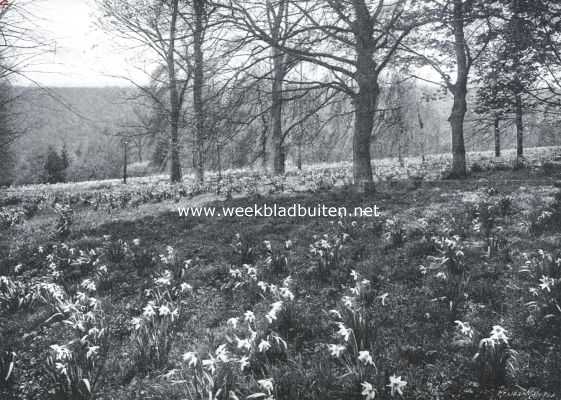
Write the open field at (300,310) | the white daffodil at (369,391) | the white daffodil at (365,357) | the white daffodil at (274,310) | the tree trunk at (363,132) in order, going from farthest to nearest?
the tree trunk at (363,132), the white daffodil at (274,310), the open field at (300,310), the white daffodil at (365,357), the white daffodil at (369,391)

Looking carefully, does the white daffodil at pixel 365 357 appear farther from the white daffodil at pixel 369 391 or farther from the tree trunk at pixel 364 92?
the tree trunk at pixel 364 92

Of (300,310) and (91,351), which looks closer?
(91,351)

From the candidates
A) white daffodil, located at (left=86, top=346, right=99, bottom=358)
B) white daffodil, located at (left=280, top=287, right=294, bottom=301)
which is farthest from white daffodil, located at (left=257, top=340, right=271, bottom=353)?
white daffodil, located at (left=86, top=346, right=99, bottom=358)

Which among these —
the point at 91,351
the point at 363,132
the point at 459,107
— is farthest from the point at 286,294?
the point at 459,107

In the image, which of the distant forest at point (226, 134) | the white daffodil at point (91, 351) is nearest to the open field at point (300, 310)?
the white daffodil at point (91, 351)

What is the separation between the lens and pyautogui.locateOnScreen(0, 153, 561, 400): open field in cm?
260

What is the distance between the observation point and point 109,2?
16.2 metres

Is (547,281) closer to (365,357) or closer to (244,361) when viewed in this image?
(365,357)

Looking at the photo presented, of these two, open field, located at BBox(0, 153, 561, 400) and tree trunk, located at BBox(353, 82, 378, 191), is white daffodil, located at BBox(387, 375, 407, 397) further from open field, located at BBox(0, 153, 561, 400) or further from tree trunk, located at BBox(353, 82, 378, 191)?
tree trunk, located at BBox(353, 82, 378, 191)

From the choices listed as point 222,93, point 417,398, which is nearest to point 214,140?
point 222,93

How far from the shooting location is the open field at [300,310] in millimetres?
2604

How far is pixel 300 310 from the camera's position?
380 centimetres

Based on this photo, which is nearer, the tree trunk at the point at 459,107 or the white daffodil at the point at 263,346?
the white daffodil at the point at 263,346

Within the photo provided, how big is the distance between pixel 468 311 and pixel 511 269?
111 cm
